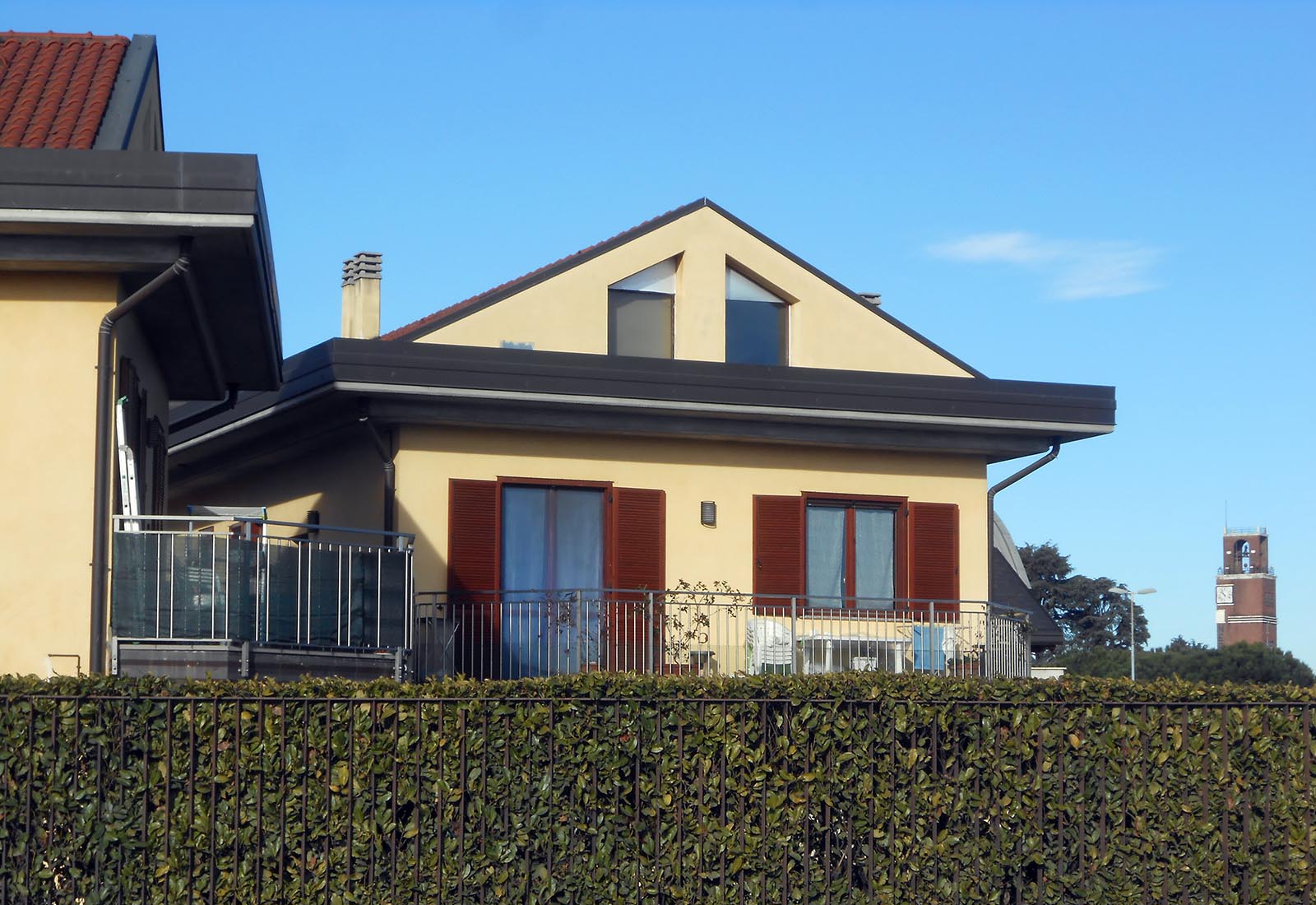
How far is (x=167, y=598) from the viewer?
11.2 m

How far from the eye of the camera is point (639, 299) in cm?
2034

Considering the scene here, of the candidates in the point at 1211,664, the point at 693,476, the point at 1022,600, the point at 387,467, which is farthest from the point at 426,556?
the point at 1211,664

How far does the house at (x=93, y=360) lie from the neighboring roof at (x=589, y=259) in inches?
274

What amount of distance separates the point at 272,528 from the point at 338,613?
27.4 ft

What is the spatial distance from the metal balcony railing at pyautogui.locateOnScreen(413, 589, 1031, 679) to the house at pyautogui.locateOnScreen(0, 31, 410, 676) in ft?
15.5

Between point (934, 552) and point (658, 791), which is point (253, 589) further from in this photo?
point (934, 552)

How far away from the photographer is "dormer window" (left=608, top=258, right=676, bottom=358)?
2019cm

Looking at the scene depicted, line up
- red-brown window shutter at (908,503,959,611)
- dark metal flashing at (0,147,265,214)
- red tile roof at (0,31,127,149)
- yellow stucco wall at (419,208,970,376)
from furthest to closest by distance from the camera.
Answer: yellow stucco wall at (419,208,970,376), red-brown window shutter at (908,503,959,611), red tile roof at (0,31,127,149), dark metal flashing at (0,147,265,214)

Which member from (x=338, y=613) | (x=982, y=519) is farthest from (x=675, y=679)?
(x=982, y=519)

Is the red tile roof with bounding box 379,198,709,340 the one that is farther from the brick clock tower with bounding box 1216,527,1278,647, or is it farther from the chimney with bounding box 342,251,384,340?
the brick clock tower with bounding box 1216,527,1278,647

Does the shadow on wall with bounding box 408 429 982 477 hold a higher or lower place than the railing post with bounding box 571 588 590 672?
higher

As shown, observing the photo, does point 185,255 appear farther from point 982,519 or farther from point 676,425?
point 982,519

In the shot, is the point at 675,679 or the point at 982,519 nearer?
the point at 675,679

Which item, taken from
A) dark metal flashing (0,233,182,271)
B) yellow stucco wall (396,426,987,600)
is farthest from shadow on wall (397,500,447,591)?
dark metal flashing (0,233,182,271)
